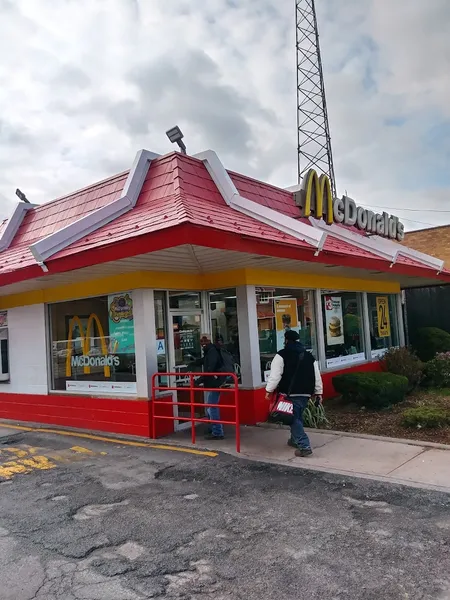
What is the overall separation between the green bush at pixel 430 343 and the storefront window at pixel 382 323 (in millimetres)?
735

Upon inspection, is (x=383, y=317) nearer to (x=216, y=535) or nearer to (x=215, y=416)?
(x=215, y=416)

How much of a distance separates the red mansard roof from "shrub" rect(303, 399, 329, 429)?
8.73 ft

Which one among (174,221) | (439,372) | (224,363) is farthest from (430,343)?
(174,221)

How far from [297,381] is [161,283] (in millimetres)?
3209

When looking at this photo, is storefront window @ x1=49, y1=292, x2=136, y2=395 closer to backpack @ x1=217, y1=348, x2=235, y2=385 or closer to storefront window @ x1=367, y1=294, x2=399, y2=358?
backpack @ x1=217, y1=348, x2=235, y2=385

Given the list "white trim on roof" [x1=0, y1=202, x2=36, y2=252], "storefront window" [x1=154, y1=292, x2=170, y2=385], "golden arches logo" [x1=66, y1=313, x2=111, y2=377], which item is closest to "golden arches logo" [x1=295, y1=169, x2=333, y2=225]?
"storefront window" [x1=154, y1=292, x2=170, y2=385]

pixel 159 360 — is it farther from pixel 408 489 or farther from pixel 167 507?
pixel 408 489

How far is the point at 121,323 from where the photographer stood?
9016mm

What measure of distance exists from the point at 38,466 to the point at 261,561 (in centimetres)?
430

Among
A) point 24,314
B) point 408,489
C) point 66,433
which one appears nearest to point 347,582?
point 408,489

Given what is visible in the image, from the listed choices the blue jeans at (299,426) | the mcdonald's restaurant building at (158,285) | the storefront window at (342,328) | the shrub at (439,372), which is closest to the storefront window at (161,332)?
the mcdonald's restaurant building at (158,285)

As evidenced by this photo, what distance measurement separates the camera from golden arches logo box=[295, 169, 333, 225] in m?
10.7

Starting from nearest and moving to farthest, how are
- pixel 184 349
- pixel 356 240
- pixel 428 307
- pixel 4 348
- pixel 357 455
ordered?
1. pixel 357 455
2. pixel 184 349
3. pixel 356 240
4. pixel 4 348
5. pixel 428 307

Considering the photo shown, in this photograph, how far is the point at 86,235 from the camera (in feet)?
26.2
